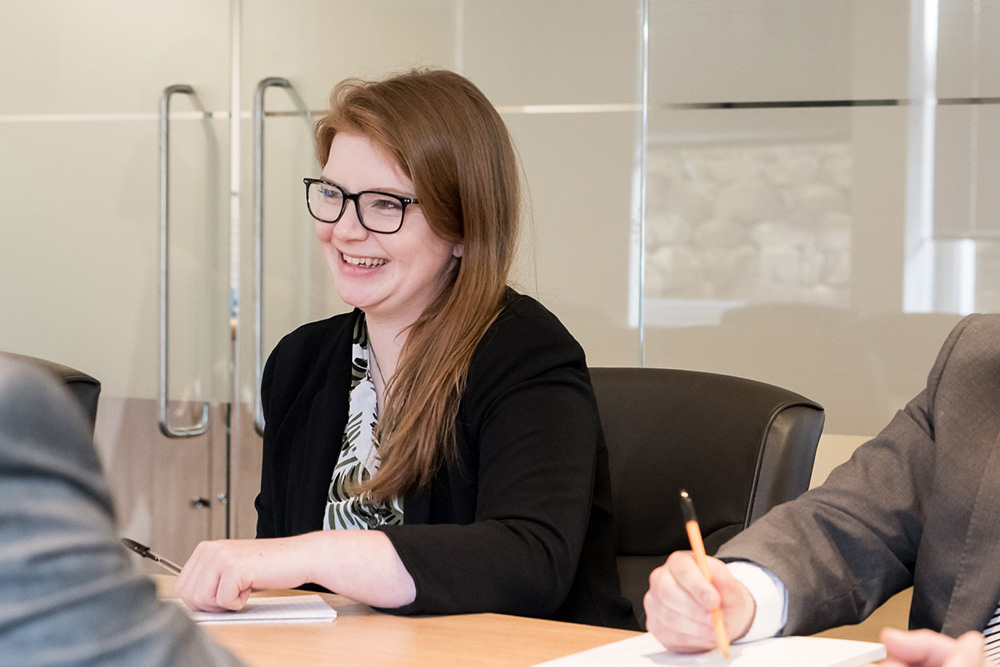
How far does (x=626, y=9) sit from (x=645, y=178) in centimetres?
47

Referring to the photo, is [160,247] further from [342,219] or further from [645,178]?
[342,219]

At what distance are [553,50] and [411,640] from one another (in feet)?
7.87

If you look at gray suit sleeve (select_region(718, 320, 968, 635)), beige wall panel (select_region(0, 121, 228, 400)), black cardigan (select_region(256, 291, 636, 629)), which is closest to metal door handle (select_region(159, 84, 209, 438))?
beige wall panel (select_region(0, 121, 228, 400))

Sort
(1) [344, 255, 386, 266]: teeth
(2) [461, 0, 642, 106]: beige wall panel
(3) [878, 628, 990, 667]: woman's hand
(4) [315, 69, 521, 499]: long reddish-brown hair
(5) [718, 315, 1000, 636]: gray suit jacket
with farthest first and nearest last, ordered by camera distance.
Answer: (2) [461, 0, 642, 106]: beige wall panel → (1) [344, 255, 386, 266]: teeth → (4) [315, 69, 521, 499]: long reddish-brown hair → (5) [718, 315, 1000, 636]: gray suit jacket → (3) [878, 628, 990, 667]: woman's hand

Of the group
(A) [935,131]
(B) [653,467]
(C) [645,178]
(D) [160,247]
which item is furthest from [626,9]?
(B) [653,467]

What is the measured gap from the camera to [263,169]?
3.50m

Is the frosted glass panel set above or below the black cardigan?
above

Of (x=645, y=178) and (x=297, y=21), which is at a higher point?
(x=297, y=21)

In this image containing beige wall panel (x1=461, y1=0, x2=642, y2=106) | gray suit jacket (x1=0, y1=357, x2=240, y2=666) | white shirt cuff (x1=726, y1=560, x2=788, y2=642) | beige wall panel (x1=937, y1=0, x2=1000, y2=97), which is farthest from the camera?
beige wall panel (x1=461, y1=0, x2=642, y2=106)

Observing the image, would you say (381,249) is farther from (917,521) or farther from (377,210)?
(917,521)

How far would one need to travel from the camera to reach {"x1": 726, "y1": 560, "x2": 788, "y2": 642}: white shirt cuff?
1140mm

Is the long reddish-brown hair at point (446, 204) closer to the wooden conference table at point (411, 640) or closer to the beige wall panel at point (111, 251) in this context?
the wooden conference table at point (411, 640)

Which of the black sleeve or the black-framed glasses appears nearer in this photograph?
the black sleeve

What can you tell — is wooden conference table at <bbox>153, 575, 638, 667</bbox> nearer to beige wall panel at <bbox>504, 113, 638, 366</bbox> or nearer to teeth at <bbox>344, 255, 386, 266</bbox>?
teeth at <bbox>344, 255, 386, 266</bbox>
